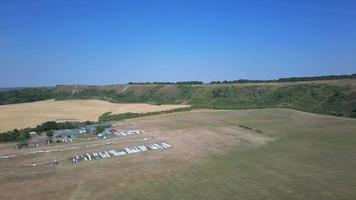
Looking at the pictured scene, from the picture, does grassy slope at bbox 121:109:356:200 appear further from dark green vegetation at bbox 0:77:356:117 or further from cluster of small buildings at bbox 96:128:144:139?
dark green vegetation at bbox 0:77:356:117

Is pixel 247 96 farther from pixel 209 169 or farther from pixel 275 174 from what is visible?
pixel 275 174

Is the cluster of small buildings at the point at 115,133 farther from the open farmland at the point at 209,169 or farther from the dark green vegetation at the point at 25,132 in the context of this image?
the dark green vegetation at the point at 25,132

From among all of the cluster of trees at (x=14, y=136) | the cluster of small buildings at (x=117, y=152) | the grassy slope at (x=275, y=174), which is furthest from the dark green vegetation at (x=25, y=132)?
the grassy slope at (x=275, y=174)

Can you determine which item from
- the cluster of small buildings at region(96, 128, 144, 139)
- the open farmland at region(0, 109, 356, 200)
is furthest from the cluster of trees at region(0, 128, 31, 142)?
the cluster of small buildings at region(96, 128, 144, 139)

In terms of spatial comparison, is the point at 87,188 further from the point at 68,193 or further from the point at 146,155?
the point at 146,155

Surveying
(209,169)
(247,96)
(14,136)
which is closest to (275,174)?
(209,169)

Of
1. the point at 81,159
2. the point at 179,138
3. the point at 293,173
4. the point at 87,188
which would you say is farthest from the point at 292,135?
the point at 87,188

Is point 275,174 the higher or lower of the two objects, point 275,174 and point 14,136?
the lower
